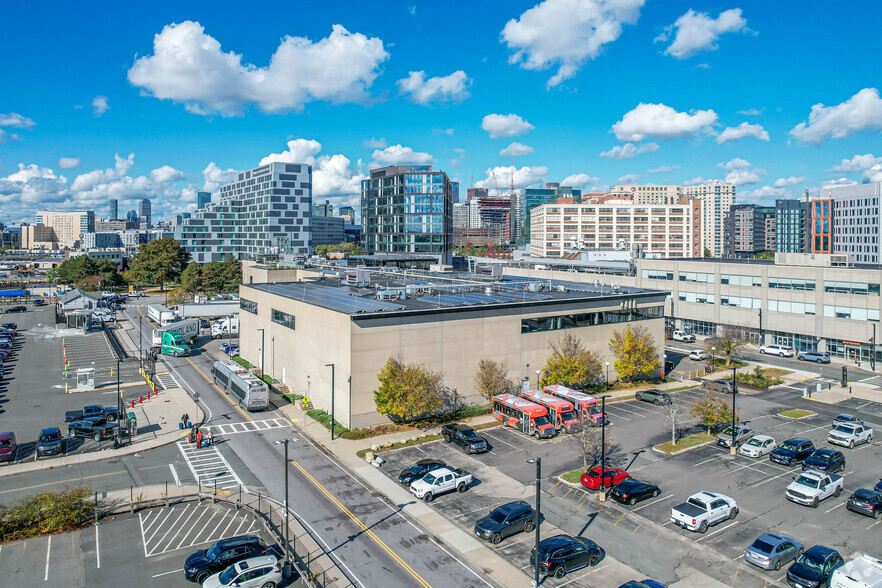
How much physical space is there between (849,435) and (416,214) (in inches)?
4391

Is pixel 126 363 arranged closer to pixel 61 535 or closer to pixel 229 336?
pixel 229 336


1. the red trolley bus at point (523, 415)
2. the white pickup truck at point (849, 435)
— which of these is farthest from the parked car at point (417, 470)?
the white pickup truck at point (849, 435)

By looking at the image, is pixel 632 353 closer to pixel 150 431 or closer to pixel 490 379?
pixel 490 379

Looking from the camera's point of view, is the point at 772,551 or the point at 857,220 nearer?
the point at 772,551

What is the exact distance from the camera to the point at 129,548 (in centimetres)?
2617

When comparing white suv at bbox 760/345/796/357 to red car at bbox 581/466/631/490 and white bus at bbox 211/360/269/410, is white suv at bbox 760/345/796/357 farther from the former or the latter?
white bus at bbox 211/360/269/410

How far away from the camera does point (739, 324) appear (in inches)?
3123

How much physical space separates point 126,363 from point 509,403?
51655 mm

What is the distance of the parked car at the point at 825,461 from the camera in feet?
118

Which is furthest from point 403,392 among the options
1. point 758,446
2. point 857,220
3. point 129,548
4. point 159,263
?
point 857,220

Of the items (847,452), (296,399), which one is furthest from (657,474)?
(296,399)

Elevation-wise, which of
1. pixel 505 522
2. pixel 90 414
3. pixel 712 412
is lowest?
pixel 505 522

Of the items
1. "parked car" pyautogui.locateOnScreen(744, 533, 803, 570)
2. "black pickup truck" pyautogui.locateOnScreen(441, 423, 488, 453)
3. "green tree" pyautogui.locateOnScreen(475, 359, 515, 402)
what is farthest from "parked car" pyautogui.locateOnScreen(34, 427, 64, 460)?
"parked car" pyautogui.locateOnScreen(744, 533, 803, 570)

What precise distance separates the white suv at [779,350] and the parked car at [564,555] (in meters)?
60.4
